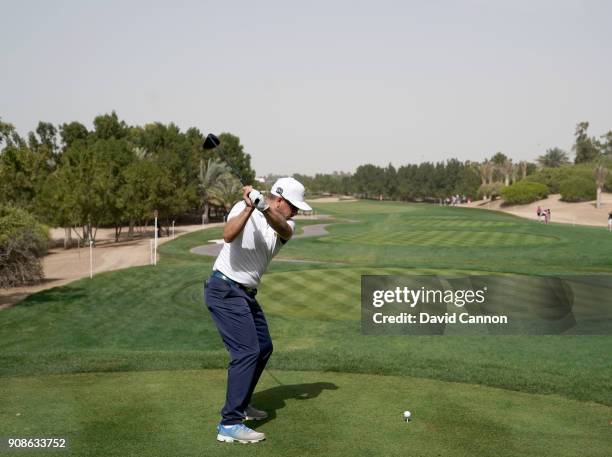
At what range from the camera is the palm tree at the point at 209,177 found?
287 ft

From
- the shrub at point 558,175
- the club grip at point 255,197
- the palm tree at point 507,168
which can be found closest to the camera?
the club grip at point 255,197

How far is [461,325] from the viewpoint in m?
16.3

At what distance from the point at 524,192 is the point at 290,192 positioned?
114436mm

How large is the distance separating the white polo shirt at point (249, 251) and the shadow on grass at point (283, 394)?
4.74ft

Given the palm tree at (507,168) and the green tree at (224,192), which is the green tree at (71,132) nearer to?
the green tree at (224,192)

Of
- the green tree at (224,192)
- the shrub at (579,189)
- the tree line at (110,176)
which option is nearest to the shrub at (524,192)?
the shrub at (579,189)

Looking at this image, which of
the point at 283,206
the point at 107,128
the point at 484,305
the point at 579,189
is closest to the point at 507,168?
the point at 579,189

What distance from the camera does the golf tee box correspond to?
15.9 m

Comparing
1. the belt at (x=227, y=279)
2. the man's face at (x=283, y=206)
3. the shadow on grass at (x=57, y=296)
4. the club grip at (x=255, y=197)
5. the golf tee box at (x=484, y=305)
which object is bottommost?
the shadow on grass at (x=57, y=296)

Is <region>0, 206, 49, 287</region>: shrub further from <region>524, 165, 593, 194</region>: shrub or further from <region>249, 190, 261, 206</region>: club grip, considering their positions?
<region>524, 165, 593, 194</region>: shrub

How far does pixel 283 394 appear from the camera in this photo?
739 centimetres

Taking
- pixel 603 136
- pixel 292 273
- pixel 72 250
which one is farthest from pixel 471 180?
pixel 292 273

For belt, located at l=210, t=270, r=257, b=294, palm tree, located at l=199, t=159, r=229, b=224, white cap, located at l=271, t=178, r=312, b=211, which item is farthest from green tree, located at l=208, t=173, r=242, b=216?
white cap, located at l=271, t=178, r=312, b=211

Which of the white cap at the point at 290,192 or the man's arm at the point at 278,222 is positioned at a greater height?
the white cap at the point at 290,192
